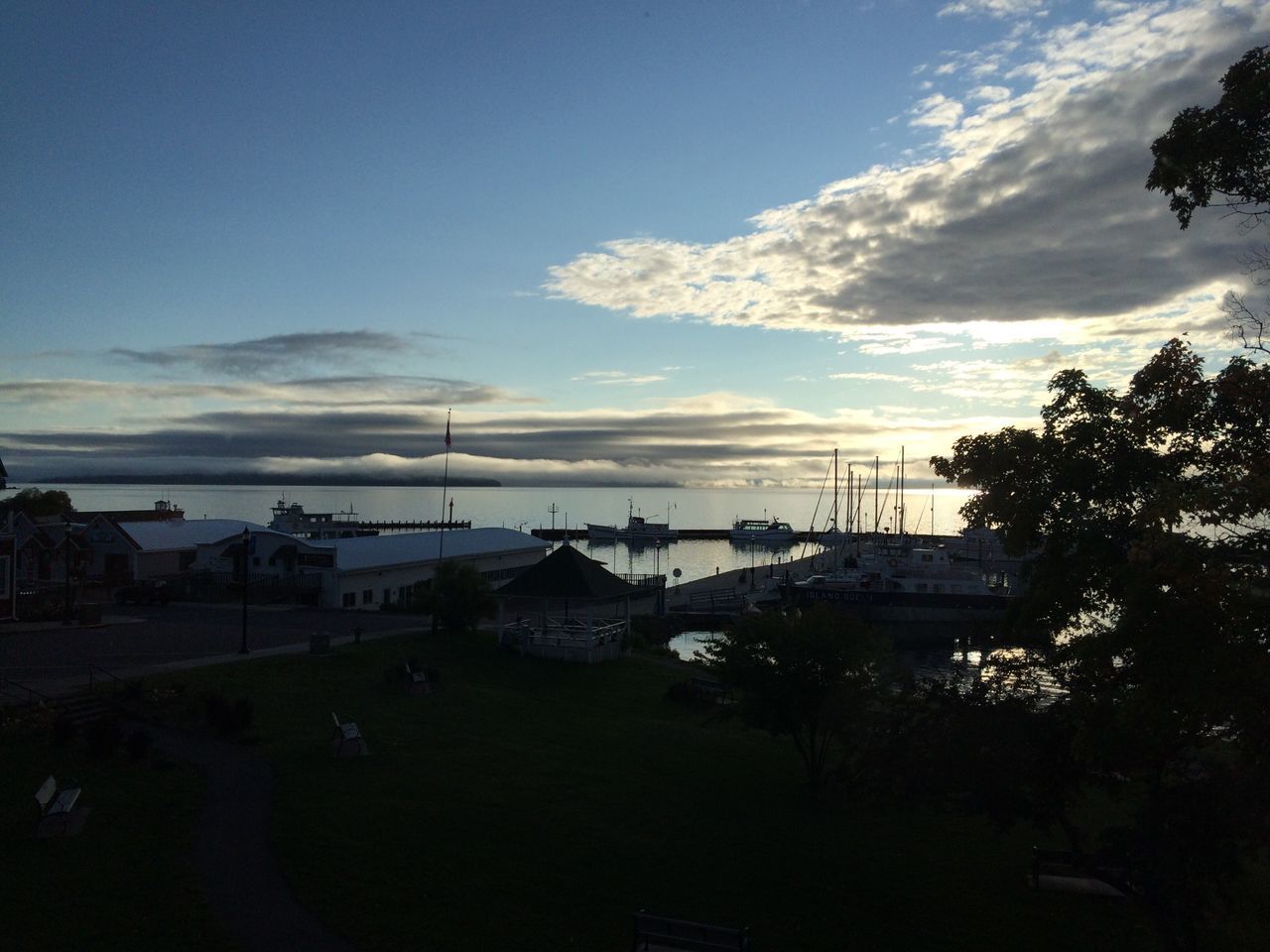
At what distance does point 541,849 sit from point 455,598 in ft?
75.5

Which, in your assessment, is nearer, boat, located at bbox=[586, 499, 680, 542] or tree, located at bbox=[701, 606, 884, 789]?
tree, located at bbox=[701, 606, 884, 789]

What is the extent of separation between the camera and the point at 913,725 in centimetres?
1525

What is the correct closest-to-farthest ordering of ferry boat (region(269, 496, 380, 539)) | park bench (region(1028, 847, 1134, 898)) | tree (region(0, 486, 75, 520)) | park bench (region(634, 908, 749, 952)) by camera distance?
park bench (region(634, 908, 749, 952)) < park bench (region(1028, 847, 1134, 898)) < tree (region(0, 486, 75, 520)) < ferry boat (region(269, 496, 380, 539))

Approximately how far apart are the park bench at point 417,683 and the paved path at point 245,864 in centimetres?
785

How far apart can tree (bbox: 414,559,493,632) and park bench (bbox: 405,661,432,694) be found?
9.11m

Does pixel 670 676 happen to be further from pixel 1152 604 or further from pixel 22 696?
pixel 1152 604

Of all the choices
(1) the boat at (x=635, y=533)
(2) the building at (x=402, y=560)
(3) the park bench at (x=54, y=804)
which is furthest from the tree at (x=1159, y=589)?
(1) the boat at (x=635, y=533)

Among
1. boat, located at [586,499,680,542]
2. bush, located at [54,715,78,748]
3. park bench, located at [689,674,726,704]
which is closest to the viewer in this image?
bush, located at [54,715,78,748]

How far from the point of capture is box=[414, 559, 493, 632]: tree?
1483 inches

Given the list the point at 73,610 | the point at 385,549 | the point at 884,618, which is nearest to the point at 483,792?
the point at 73,610

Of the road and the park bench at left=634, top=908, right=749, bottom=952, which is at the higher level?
the park bench at left=634, top=908, right=749, bottom=952

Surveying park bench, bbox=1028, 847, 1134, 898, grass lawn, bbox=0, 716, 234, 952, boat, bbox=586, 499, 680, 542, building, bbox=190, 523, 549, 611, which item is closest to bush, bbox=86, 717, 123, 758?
grass lawn, bbox=0, 716, 234, 952

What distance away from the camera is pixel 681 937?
11.1m

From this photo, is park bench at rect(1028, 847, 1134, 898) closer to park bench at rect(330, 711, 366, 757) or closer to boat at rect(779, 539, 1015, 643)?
park bench at rect(330, 711, 366, 757)
